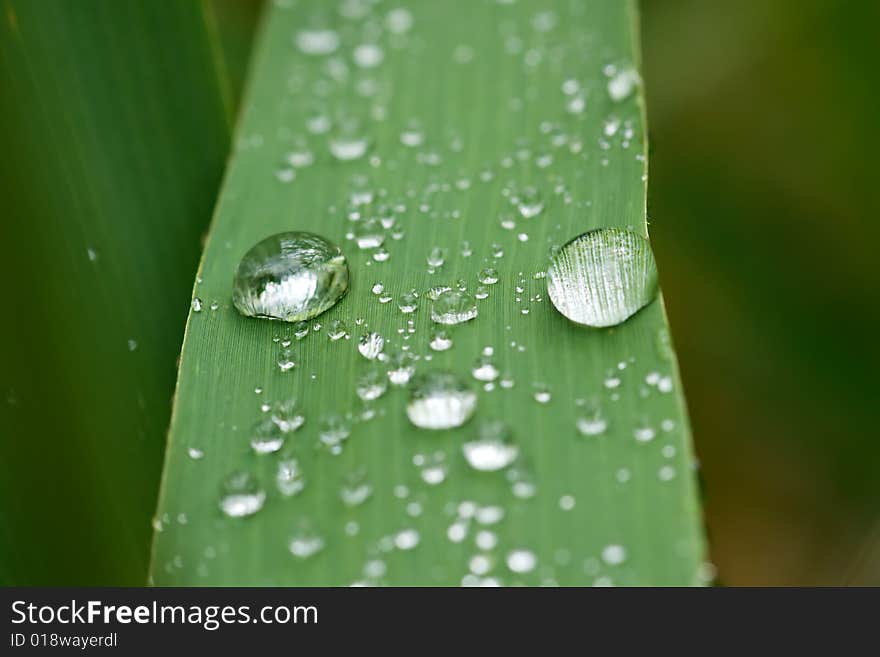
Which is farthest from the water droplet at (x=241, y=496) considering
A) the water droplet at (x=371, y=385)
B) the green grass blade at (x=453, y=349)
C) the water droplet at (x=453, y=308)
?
the water droplet at (x=453, y=308)

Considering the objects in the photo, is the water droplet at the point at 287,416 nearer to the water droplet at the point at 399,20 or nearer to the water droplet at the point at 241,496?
the water droplet at the point at 241,496

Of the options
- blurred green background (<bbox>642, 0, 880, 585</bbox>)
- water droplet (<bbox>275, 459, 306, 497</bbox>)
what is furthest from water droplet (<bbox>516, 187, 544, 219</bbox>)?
blurred green background (<bbox>642, 0, 880, 585</bbox>)

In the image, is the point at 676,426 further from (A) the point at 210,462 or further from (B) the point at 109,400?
(B) the point at 109,400

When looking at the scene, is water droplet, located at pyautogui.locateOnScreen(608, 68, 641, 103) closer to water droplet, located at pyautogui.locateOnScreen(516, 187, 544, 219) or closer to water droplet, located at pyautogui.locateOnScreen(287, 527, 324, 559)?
water droplet, located at pyautogui.locateOnScreen(516, 187, 544, 219)

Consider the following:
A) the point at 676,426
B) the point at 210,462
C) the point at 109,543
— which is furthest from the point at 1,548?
the point at 676,426

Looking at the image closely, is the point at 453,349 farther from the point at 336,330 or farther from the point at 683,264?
the point at 683,264

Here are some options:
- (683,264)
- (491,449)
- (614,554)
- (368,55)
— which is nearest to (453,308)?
(491,449)
